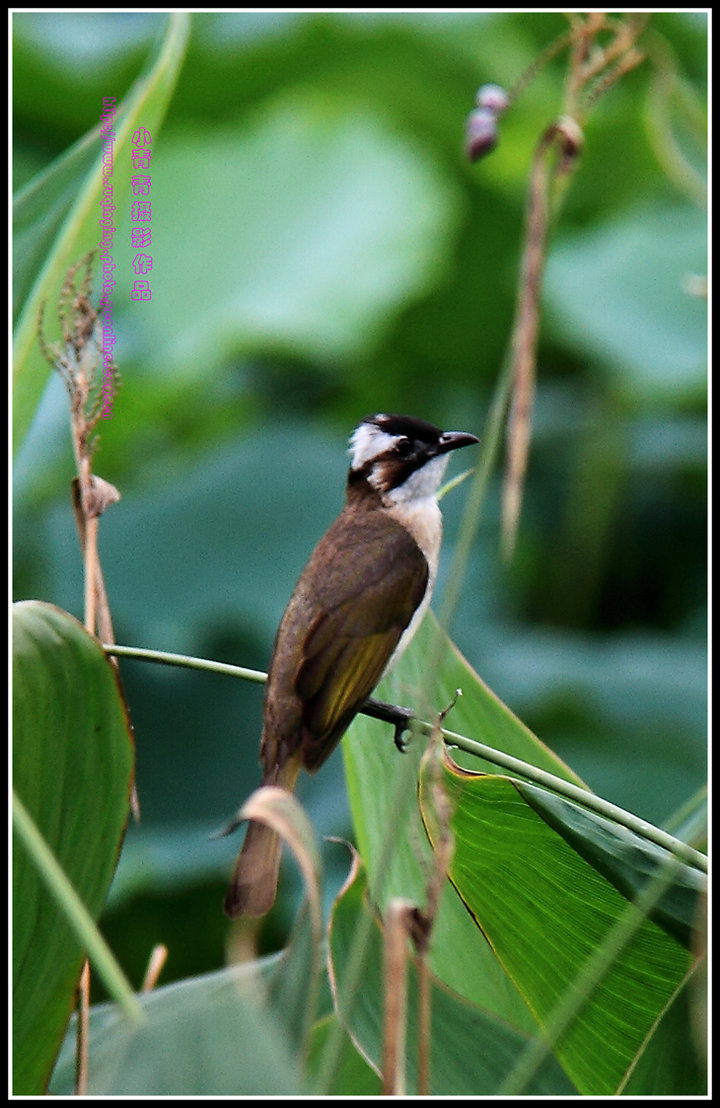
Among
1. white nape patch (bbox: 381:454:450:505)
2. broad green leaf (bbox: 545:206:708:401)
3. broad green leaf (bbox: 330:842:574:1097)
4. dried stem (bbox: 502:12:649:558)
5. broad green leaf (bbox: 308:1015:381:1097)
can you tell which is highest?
broad green leaf (bbox: 545:206:708:401)

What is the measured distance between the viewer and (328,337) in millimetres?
3238

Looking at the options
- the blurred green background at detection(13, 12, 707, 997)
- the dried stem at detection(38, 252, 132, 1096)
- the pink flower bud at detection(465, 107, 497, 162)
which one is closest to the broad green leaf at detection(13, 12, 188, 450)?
the dried stem at detection(38, 252, 132, 1096)

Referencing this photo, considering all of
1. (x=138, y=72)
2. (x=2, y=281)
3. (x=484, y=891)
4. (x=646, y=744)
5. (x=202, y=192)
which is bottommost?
(x=646, y=744)

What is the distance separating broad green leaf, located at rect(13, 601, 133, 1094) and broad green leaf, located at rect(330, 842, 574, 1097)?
0.22 m

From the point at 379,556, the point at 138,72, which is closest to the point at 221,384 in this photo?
the point at 138,72

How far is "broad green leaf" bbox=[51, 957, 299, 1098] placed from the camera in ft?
2.13

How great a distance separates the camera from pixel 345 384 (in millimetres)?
3818

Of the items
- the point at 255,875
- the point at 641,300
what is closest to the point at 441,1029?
the point at 255,875

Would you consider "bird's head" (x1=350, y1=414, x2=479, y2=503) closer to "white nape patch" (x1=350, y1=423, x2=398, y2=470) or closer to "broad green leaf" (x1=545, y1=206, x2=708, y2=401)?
"white nape patch" (x1=350, y1=423, x2=398, y2=470)

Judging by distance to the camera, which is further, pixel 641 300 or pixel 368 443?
pixel 641 300

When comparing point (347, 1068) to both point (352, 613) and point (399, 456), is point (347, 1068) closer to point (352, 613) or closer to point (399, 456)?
point (352, 613)

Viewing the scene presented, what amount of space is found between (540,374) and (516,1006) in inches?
127

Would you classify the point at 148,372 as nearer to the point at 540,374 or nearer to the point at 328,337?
the point at 328,337

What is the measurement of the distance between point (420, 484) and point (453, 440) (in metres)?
0.12
